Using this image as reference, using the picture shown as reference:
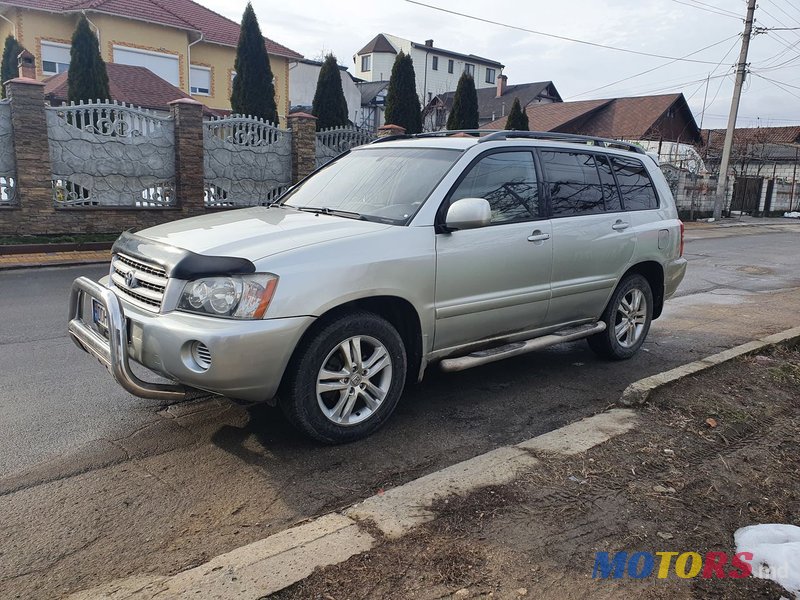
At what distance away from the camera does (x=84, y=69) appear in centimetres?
1798

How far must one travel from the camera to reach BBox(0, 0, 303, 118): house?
2645 cm

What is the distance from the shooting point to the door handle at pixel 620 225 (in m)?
5.53

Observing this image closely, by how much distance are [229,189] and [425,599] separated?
14270 millimetres

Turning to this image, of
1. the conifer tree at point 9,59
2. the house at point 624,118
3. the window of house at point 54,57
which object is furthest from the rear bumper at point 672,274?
the house at point 624,118

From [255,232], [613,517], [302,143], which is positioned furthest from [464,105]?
[613,517]

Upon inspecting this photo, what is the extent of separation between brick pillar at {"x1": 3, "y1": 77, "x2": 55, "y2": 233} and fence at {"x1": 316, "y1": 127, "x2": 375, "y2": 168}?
6375 millimetres

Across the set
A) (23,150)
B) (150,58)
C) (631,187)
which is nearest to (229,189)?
(23,150)

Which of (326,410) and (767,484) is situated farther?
(326,410)

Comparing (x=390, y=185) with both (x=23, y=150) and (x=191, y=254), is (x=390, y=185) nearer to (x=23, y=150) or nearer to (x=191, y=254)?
(x=191, y=254)

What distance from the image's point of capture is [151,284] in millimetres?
3715

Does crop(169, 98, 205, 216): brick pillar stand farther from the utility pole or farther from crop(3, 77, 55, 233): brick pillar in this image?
the utility pole

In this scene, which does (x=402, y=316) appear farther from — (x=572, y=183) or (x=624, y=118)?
(x=624, y=118)

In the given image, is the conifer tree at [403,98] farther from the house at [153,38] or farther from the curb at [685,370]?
the curb at [685,370]

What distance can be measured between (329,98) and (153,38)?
13473 mm
